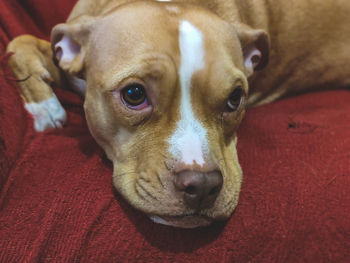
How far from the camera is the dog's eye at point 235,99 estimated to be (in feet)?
5.52

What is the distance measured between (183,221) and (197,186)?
0.15 meters

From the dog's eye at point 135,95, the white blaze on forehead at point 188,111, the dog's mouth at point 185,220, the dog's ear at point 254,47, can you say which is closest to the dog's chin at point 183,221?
the dog's mouth at point 185,220

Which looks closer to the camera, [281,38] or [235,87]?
[235,87]

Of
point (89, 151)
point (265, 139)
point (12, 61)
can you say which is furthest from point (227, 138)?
point (12, 61)

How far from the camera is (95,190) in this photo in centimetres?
154

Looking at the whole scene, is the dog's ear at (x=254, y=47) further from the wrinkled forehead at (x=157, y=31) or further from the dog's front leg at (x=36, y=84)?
the dog's front leg at (x=36, y=84)

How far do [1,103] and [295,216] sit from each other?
49.1 inches

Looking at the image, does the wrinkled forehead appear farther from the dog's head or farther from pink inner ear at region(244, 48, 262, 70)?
pink inner ear at region(244, 48, 262, 70)

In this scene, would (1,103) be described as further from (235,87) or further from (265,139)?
(265,139)

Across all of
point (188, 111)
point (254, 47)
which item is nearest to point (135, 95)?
point (188, 111)

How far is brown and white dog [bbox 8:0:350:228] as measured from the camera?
4.66 feet

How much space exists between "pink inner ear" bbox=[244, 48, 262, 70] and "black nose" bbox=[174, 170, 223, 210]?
854mm

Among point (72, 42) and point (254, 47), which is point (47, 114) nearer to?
point (72, 42)

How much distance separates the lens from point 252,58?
2.07m
